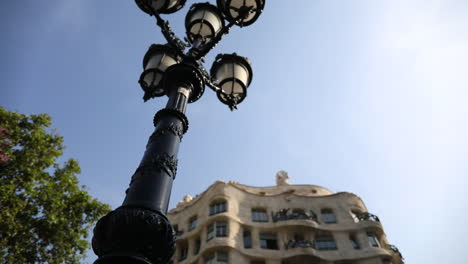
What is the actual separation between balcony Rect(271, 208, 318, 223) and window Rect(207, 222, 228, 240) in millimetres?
4924

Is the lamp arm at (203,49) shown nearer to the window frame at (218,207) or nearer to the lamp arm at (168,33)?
the lamp arm at (168,33)

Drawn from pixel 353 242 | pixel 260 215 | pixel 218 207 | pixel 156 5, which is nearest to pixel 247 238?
pixel 260 215

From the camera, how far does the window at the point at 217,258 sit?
2201cm

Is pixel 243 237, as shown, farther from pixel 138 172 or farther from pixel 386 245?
pixel 138 172

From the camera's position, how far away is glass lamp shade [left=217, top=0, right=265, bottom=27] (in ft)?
16.5

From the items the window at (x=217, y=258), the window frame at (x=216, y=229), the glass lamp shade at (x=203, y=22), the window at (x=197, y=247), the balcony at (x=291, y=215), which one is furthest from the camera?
the balcony at (x=291, y=215)

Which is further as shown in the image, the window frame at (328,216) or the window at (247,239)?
the window frame at (328,216)

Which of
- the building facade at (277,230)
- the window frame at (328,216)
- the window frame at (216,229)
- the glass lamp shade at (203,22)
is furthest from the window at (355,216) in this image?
the glass lamp shade at (203,22)

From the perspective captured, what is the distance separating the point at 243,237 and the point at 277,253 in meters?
3.11

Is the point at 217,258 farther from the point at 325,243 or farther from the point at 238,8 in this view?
the point at 238,8

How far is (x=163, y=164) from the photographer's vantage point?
3.03 m

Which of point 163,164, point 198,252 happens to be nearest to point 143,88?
point 163,164

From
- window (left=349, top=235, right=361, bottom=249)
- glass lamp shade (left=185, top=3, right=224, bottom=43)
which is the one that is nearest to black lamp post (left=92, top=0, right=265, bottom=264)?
glass lamp shade (left=185, top=3, right=224, bottom=43)

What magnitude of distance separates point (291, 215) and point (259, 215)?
2.89 meters
